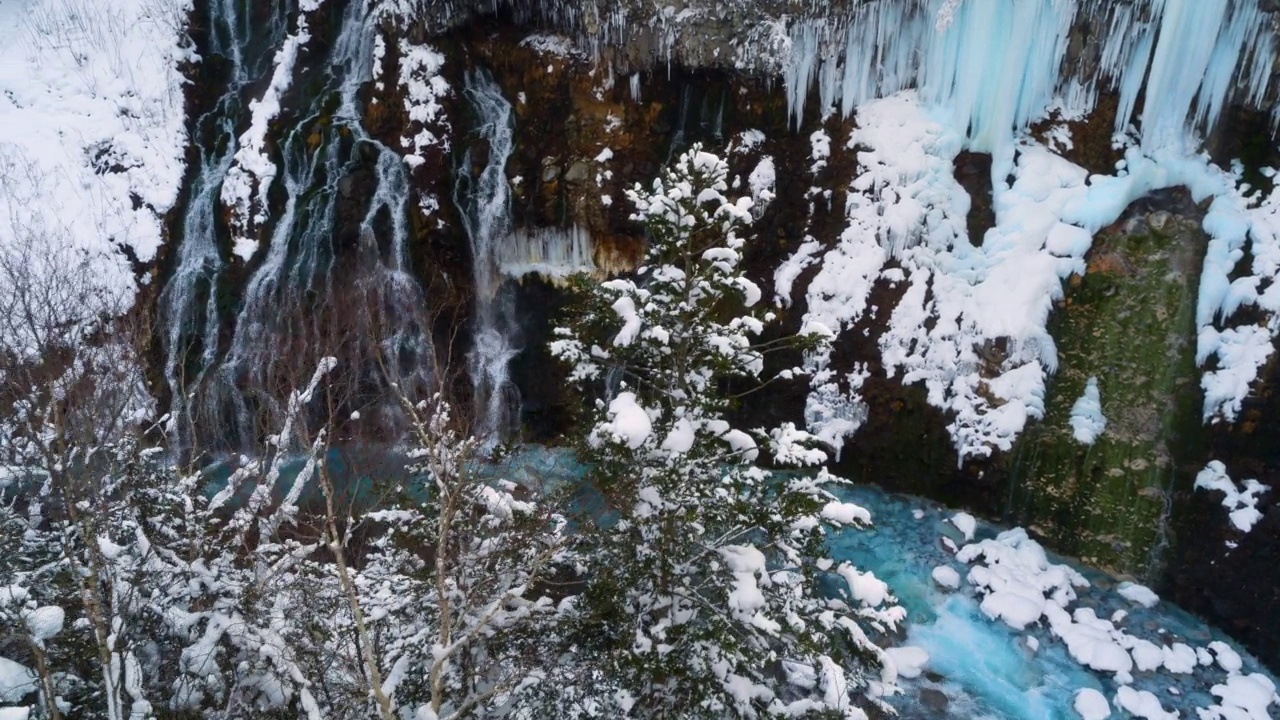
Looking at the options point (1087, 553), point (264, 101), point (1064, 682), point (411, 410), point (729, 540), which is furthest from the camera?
point (264, 101)

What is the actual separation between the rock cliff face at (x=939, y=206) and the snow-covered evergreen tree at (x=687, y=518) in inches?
128

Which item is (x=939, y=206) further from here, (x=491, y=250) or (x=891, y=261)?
(x=491, y=250)

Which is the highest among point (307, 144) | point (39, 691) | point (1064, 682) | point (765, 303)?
point (307, 144)

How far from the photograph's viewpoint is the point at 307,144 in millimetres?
11312

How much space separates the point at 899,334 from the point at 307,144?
30.0 feet

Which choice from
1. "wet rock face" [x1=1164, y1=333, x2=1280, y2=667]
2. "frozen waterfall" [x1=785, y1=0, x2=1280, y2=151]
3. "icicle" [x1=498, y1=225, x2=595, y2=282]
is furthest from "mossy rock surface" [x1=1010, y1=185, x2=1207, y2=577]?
"icicle" [x1=498, y1=225, x2=595, y2=282]

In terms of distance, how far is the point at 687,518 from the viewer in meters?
5.11

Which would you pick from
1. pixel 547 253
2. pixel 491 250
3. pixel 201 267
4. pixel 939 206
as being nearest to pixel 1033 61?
pixel 939 206

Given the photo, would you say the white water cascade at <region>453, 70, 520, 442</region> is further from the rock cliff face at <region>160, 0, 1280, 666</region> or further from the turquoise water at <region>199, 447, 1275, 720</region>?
the turquoise water at <region>199, 447, 1275, 720</region>

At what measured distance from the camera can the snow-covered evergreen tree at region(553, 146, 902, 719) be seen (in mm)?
5199

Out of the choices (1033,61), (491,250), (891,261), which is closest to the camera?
(1033,61)

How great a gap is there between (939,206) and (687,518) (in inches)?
274

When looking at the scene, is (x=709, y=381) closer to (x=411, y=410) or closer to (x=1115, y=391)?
(x=411, y=410)

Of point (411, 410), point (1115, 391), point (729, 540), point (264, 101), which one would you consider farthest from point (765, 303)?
point (264, 101)
